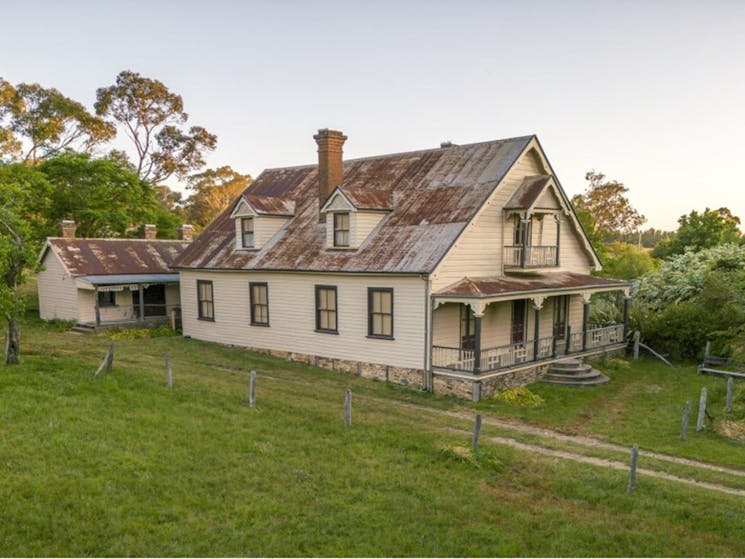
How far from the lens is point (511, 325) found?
2373 centimetres

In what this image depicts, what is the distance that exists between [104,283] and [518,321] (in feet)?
63.6

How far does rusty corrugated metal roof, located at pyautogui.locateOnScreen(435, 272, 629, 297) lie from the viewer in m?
19.5

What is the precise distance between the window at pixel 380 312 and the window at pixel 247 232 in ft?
24.2

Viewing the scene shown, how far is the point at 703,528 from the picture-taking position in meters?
9.68

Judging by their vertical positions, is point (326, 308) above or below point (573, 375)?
above

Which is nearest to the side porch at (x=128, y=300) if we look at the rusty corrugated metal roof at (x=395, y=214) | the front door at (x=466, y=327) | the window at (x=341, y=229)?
the rusty corrugated metal roof at (x=395, y=214)

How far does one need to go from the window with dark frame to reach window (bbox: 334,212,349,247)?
477 centimetres

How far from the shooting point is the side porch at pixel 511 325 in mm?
19453

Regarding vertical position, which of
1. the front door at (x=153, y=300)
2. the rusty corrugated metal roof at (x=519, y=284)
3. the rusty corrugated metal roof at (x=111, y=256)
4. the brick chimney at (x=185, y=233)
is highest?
the brick chimney at (x=185, y=233)

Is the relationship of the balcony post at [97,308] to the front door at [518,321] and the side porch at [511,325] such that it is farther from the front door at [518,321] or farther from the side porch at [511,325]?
the front door at [518,321]

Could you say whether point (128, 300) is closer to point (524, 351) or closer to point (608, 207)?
point (524, 351)

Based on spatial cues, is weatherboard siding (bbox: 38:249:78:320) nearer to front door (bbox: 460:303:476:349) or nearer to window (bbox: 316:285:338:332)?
window (bbox: 316:285:338:332)

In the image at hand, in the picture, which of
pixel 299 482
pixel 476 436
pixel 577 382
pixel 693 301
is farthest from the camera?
pixel 693 301


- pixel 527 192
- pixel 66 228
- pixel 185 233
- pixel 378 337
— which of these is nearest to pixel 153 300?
pixel 66 228
